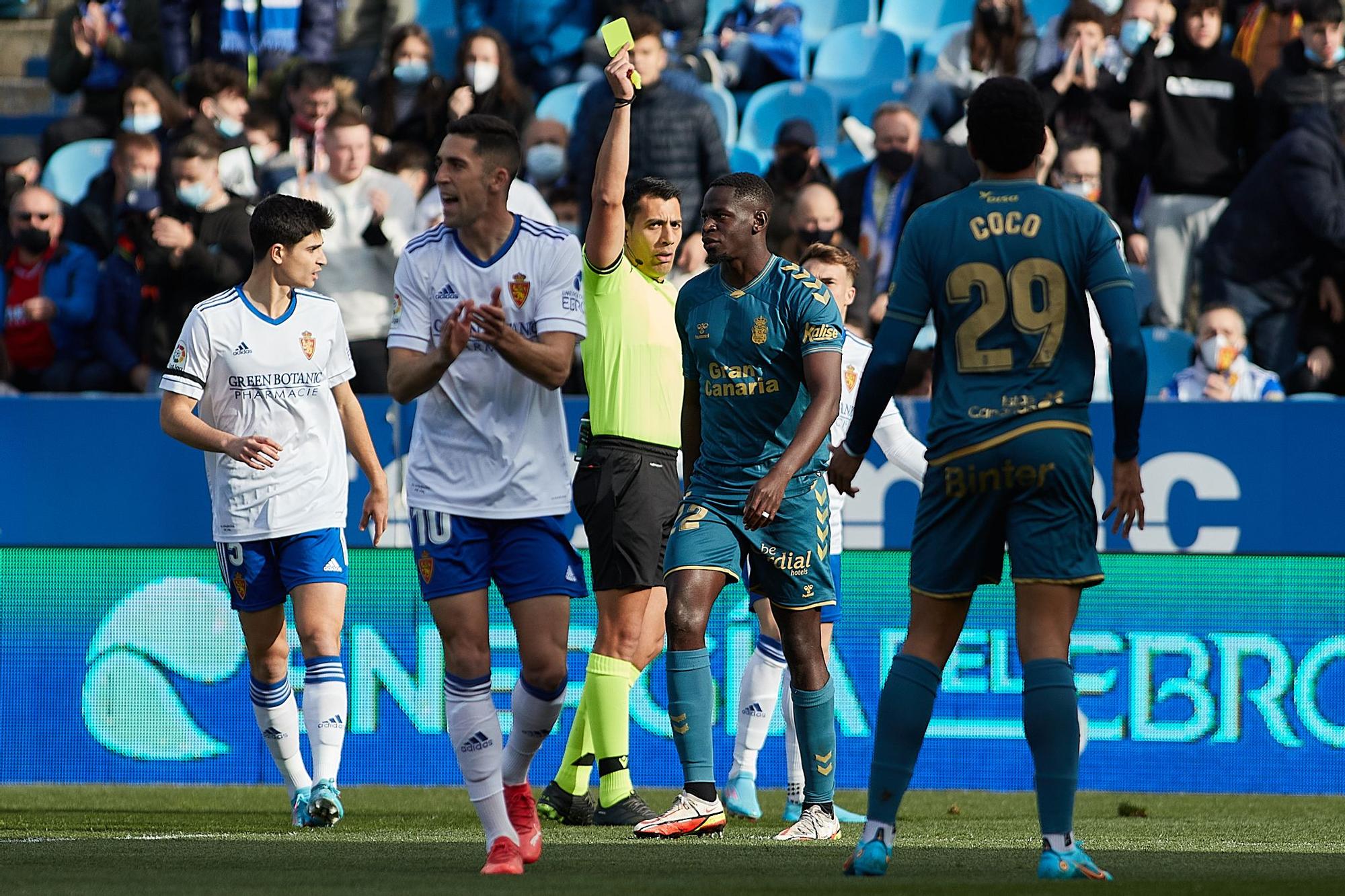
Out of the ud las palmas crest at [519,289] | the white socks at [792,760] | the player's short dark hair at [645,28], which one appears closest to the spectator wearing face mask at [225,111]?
the player's short dark hair at [645,28]

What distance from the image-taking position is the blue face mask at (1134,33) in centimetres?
1291

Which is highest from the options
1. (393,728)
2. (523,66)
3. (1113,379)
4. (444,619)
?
(523,66)

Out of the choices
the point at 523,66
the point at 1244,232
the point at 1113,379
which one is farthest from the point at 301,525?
the point at 523,66

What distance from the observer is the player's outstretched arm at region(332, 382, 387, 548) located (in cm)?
Result: 743

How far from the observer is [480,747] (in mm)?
5629

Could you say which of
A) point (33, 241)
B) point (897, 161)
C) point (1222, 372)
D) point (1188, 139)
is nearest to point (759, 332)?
point (1222, 372)

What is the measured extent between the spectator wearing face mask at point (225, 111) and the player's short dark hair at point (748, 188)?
24.7ft

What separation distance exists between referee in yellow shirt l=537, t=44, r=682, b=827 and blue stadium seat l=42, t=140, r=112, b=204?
844 centimetres

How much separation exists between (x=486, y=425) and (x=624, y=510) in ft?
5.16

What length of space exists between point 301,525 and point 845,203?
5.99 meters

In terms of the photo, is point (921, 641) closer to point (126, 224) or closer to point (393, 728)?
point (393, 728)

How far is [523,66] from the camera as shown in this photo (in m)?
15.0

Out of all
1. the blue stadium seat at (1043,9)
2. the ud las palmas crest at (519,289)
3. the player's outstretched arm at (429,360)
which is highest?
the blue stadium seat at (1043,9)

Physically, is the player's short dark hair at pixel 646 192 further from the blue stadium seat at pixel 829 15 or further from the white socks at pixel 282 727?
the blue stadium seat at pixel 829 15
